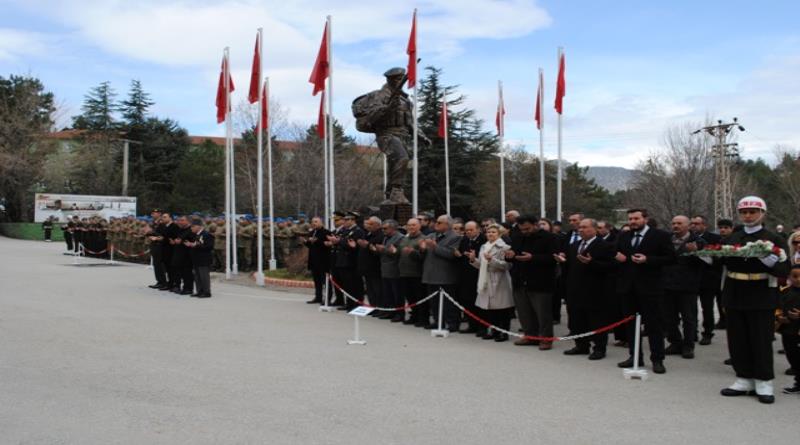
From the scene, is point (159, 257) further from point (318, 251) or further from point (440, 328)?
point (440, 328)

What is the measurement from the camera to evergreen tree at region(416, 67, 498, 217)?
4456 cm

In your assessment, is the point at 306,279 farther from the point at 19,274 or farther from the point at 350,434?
the point at 350,434

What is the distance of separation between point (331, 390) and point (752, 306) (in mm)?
4210

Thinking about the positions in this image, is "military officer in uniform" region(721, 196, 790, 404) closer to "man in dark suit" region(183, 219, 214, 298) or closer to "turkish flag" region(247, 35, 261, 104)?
"man in dark suit" region(183, 219, 214, 298)

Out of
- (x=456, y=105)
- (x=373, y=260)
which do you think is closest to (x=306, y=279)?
(x=373, y=260)

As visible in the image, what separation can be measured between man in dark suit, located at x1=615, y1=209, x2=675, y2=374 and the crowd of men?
1 centimetres

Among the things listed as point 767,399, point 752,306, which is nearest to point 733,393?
point 767,399

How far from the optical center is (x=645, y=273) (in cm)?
809

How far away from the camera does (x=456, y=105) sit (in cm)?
4644

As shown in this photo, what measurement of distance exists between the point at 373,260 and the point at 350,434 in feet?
24.7

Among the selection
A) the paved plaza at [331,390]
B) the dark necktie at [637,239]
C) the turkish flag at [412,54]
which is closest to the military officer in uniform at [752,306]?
the paved plaza at [331,390]

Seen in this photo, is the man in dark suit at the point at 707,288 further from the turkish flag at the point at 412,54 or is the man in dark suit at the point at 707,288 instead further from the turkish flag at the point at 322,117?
the turkish flag at the point at 322,117

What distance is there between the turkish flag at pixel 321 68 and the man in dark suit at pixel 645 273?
1095cm

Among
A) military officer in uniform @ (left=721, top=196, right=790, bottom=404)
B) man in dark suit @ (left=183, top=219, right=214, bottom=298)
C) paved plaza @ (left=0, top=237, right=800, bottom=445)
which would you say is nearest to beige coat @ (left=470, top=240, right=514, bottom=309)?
paved plaza @ (left=0, top=237, right=800, bottom=445)
